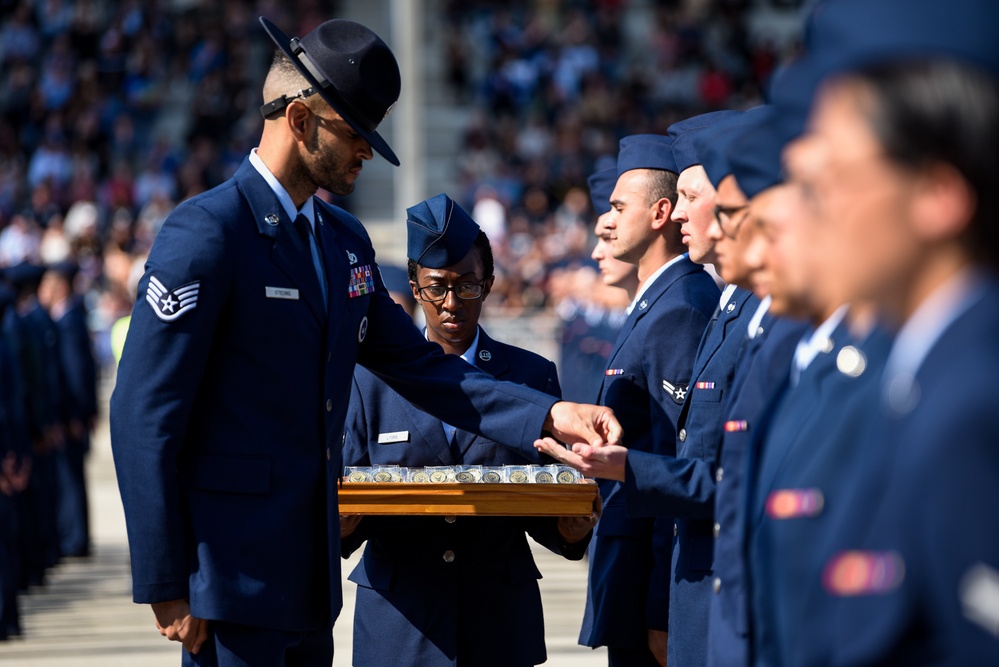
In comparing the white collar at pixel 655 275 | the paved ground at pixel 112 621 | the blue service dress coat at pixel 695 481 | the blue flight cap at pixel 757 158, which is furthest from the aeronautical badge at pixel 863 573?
the paved ground at pixel 112 621

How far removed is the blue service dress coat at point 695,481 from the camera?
3557 millimetres

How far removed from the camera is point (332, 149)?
3.64 m

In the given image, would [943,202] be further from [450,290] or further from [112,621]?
[112,621]

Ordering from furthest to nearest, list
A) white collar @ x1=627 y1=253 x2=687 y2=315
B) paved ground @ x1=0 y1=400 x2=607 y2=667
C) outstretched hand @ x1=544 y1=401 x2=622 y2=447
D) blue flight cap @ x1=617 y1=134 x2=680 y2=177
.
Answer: paved ground @ x1=0 y1=400 x2=607 y2=667, blue flight cap @ x1=617 y1=134 x2=680 y2=177, white collar @ x1=627 y1=253 x2=687 y2=315, outstretched hand @ x1=544 y1=401 x2=622 y2=447

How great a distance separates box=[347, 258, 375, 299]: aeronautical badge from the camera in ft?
12.8

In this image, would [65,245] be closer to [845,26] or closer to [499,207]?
[499,207]

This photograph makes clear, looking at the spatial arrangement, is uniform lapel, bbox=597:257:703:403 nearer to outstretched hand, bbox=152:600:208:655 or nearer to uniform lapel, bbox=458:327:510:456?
uniform lapel, bbox=458:327:510:456

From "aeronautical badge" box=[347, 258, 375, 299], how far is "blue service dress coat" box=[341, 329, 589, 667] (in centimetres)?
53

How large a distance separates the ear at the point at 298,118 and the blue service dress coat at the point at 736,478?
1.30 metres

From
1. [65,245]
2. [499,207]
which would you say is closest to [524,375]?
[65,245]

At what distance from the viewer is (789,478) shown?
2.13 meters

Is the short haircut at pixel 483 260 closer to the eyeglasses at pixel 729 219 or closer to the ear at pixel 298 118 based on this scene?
the ear at pixel 298 118

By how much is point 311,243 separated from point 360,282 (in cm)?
25

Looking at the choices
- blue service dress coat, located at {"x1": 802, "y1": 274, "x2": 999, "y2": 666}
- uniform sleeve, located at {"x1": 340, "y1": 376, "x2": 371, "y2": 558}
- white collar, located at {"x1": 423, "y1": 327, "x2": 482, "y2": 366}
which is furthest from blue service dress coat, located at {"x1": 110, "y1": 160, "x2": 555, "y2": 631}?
blue service dress coat, located at {"x1": 802, "y1": 274, "x2": 999, "y2": 666}
